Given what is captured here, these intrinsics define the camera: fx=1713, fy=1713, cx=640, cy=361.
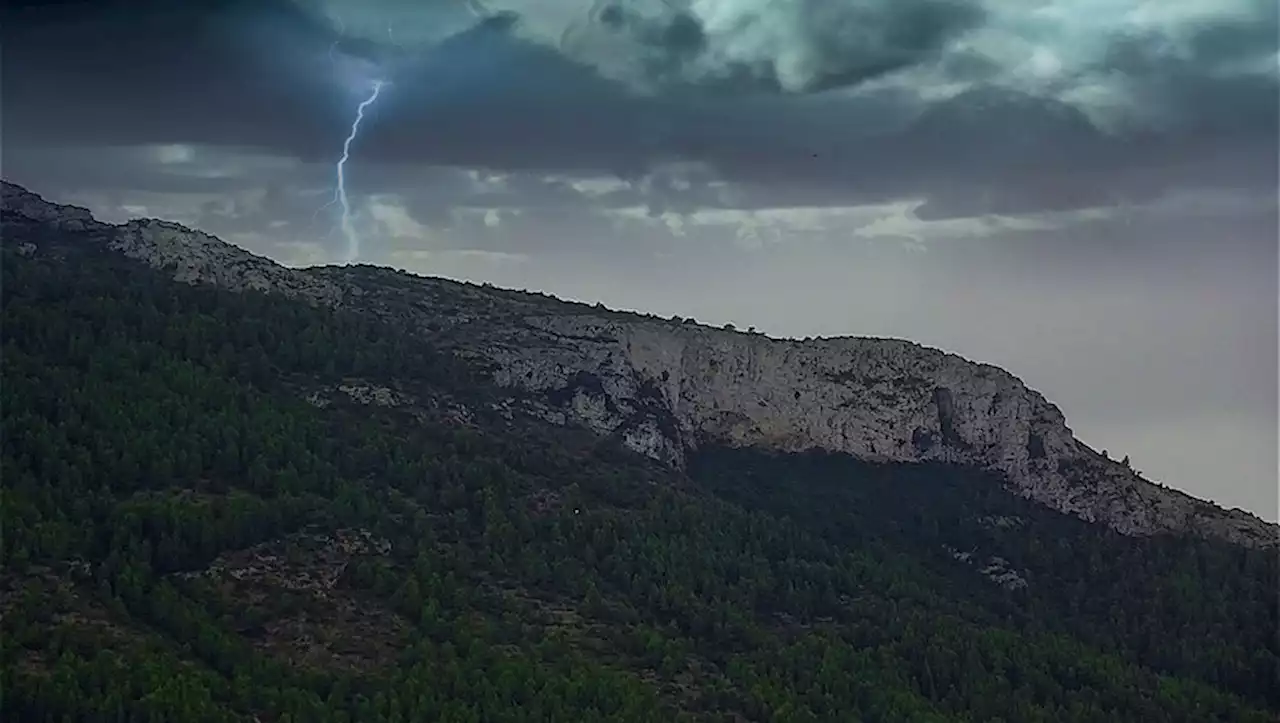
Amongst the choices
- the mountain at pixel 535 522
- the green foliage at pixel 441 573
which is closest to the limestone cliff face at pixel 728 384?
the mountain at pixel 535 522

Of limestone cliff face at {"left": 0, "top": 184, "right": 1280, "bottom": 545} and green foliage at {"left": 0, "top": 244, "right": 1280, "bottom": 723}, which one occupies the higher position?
limestone cliff face at {"left": 0, "top": 184, "right": 1280, "bottom": 545}

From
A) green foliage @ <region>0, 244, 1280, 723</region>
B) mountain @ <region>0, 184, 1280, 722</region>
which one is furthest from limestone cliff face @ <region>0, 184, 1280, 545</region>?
green foliage @ <region>0, 244, 1280, 723</region>

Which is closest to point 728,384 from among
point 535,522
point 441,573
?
point 535,522

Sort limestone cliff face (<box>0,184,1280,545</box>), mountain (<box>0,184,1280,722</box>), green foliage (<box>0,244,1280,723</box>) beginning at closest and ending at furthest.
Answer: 1. green foliage (<box>0,244,1280,723</box>)
2. mountain (<box>0,184,1280,722</box>)
3. limestone cliff face (<box>0,184,1280,545</box>)

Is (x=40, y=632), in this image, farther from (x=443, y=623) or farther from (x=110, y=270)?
(x=110, y=270)

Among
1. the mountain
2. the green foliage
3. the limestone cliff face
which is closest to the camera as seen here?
the green foliage

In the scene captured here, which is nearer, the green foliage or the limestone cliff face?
the green foliage

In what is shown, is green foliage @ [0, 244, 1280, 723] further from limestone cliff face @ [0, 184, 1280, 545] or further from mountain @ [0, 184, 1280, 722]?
limestone cliff face @ [0, 184, 1280, 545]
